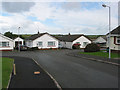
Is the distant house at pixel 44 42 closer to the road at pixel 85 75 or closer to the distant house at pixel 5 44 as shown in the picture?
the distant house at pixel 5 44

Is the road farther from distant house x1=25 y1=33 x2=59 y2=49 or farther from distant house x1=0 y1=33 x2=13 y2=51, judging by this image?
distant house x1=25 y1=33 x2=59 y2=49

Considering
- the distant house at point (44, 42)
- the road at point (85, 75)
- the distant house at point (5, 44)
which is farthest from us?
the distant house at point (44, 42)

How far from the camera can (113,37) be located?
2445cm

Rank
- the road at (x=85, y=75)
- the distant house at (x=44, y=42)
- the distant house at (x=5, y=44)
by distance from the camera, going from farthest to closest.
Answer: the distant house at (x=44, y=42) < the distant house at (x=5, y=44) < the road at (x=85, y=75)

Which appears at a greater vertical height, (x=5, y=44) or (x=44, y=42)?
(x=44, y=42)

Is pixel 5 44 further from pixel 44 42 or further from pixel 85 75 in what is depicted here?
pixel 85 75

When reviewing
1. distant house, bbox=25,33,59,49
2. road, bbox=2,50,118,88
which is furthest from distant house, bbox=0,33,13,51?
road, bbox=2,50,118,88

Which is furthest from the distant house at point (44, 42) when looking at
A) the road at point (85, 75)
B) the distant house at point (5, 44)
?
the road at point (85, 75)

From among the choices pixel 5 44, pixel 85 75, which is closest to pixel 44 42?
pixel 5 44

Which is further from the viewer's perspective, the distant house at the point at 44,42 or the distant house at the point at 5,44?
the distant house at the point at 44,42

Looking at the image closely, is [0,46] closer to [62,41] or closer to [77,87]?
[62,41]

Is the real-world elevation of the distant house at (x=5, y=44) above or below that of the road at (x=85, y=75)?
above

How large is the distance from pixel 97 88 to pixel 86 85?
2.13 ft

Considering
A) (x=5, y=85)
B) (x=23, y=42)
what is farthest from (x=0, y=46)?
(x=5, y=85)
